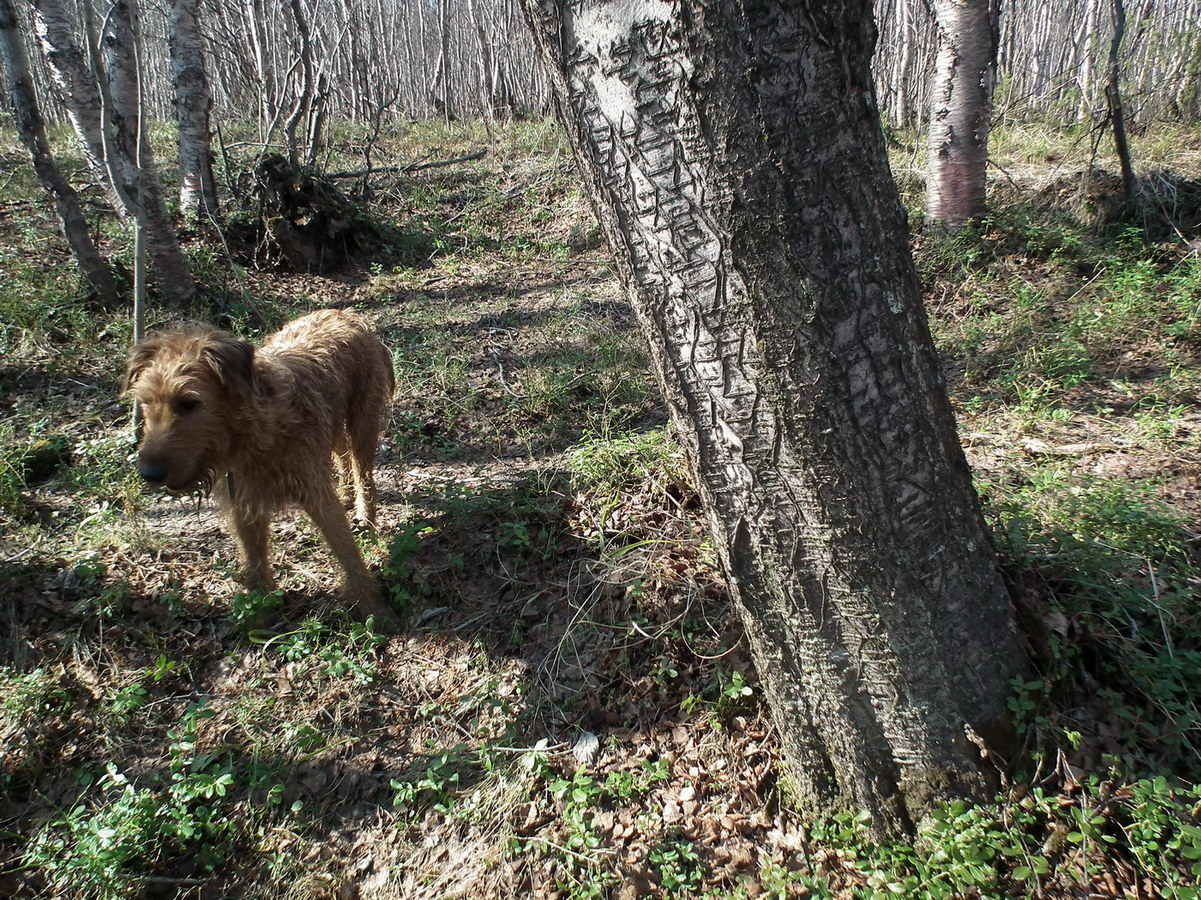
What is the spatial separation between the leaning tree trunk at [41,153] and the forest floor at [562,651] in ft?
2.63

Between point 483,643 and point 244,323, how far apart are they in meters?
4.84

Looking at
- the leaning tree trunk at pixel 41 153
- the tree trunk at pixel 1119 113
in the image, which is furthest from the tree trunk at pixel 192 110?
the tree trunk at pixel 1119 113

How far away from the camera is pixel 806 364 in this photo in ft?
5.73

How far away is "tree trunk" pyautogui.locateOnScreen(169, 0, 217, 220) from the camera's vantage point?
310 inches

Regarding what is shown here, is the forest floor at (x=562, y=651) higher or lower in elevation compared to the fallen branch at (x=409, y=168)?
lower

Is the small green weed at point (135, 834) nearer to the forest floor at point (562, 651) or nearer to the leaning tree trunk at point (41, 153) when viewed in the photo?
the forest floor at point (562, 651)

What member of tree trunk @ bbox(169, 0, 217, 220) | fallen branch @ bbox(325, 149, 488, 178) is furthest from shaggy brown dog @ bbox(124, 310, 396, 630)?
fallen branch @ bbox(325, 149, 488, 178)

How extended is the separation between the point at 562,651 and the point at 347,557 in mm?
1303

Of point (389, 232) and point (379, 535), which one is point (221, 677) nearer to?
point (379, 535)

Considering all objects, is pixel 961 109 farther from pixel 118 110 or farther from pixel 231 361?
pixel 118 110

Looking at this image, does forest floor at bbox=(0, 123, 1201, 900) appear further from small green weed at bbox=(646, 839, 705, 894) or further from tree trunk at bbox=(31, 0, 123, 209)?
tree trunk at bbox=(31, 0, 123, 209)

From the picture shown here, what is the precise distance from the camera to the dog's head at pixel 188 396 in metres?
2.97

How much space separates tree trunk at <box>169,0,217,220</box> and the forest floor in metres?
Result: 3.10

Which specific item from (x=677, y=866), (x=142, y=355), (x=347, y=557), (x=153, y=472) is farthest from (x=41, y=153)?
(x=677, y=866)
